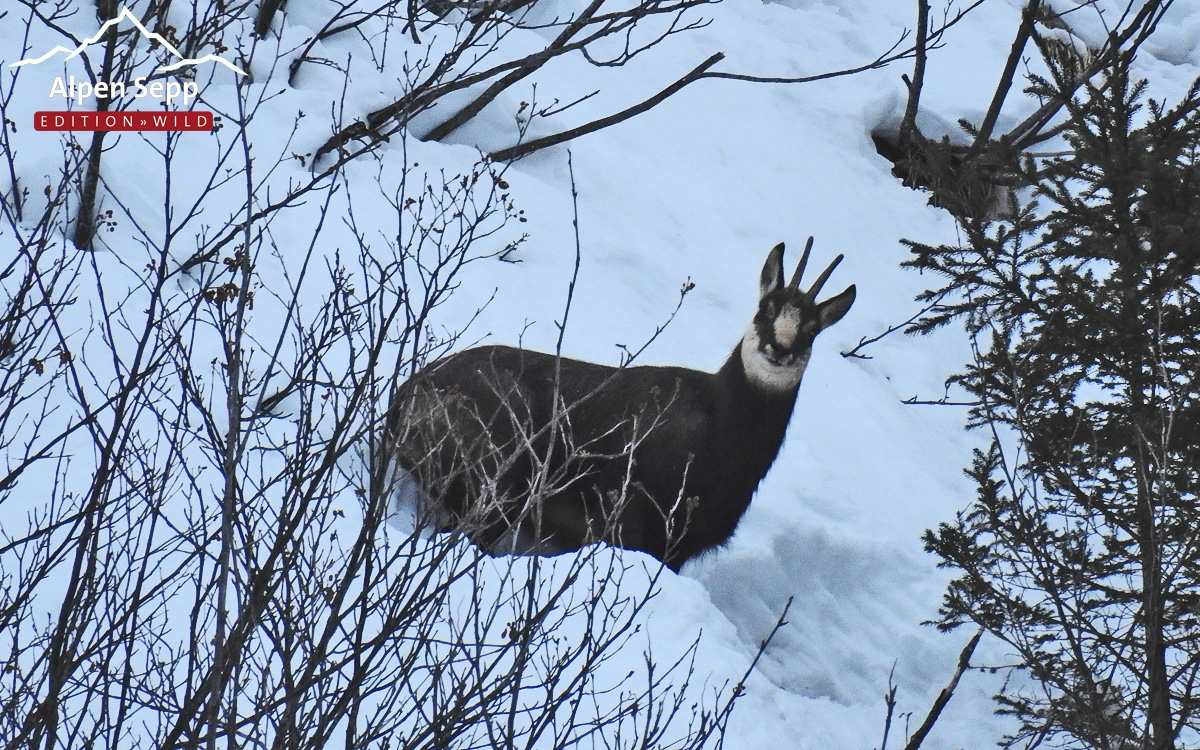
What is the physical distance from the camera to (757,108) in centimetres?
1197

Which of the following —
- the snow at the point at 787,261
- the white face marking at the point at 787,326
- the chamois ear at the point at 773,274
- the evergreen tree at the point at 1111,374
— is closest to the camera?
the evergreen tree at the point at 1111,374

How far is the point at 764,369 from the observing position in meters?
6.24

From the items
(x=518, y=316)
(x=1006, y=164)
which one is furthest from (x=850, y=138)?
(x=1006, y=164)

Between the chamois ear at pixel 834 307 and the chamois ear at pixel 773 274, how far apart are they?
257 millimetres

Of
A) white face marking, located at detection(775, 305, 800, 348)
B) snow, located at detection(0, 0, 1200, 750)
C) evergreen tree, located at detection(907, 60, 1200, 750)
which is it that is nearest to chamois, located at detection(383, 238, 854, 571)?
white face marking, located at detection(775, 305, 800, 348)

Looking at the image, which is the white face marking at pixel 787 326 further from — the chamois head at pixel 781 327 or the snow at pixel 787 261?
the snow at pixel 787 261

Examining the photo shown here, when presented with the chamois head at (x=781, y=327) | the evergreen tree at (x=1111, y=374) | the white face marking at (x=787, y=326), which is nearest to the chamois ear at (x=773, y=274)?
the chamois head at (x=781, y=327)

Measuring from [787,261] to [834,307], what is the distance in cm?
353

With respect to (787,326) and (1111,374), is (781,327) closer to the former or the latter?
(787,326)

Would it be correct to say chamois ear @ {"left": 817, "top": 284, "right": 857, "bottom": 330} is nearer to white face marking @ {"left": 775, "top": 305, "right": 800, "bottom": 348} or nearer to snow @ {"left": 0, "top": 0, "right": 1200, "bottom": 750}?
white face marking @ {"left": 775, "top": 305, "right": 800, "bottom": 348}

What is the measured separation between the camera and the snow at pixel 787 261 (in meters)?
5.94

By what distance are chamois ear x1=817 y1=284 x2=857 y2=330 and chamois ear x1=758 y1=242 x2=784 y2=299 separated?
0.26m

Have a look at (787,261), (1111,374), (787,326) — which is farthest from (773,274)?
(787,261)

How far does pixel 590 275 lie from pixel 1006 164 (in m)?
4.13
